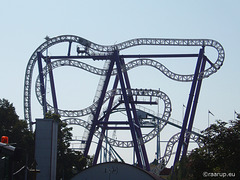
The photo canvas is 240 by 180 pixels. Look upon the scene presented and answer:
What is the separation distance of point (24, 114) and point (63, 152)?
24.5 feet

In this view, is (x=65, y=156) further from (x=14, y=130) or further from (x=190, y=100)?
(x=190, y=100)

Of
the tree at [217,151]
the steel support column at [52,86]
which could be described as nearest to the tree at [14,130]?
the steel support column at [52,86]

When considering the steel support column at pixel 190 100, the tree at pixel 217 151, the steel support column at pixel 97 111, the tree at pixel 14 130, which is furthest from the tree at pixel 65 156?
the tree at pixel 217 151

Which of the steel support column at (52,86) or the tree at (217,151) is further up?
the steel support column at (52,86)

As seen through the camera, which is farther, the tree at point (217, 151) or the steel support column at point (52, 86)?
the steel support column at point (52, 86)

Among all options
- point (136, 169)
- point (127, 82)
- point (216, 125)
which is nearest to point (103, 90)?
point (127, 82)

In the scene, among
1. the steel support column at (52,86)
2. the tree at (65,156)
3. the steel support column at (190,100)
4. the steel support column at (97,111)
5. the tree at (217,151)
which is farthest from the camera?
the steel support column at (52,86)

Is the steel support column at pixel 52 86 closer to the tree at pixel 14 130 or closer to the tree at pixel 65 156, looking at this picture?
the tree at pixel 65 156

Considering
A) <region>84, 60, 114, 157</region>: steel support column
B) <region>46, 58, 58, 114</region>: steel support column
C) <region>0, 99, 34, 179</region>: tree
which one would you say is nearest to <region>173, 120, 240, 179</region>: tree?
→ <region>0, 99, 34, 179</region>: tree

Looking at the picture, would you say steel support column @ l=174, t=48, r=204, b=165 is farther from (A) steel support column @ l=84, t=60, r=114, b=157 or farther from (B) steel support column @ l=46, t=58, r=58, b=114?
(B) steel support column @ l=46, t=58, r=58, b=114

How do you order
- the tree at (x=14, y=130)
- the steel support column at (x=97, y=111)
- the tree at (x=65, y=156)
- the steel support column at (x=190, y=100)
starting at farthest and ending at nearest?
1. the steel support column at (x=97, y=111)
2. the steel support column at (x=190, y=100)
3. the tree at (x=65, y=156)
4. the tree at (x=14, y=130)

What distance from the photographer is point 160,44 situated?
4266cm

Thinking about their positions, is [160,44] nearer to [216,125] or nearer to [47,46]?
[47,46]

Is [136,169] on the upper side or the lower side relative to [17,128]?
lower
